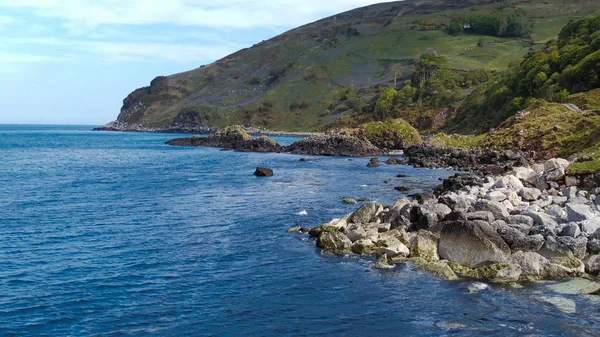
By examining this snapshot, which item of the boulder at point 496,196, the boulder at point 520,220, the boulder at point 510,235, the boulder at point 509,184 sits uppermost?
the boulder at point 509,184

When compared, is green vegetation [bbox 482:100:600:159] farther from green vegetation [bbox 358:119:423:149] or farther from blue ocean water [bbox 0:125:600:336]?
blue ocean water [bbox 0:125:600:336]

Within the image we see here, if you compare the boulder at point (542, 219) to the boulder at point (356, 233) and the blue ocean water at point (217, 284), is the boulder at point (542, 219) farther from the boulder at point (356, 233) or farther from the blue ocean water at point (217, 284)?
the boulder at point (356, 233)

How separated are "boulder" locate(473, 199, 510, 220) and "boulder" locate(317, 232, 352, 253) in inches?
335

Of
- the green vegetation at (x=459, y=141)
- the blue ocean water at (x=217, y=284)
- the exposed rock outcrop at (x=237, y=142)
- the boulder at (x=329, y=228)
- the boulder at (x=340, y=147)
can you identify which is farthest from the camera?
the exposed rock outcrop at (x=237, y=142)

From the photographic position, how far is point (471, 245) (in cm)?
2656

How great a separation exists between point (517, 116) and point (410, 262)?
69.4 m

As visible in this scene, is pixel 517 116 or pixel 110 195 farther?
pixel 517 116

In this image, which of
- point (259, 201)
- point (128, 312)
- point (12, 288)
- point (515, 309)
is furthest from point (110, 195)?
point (515, 309)

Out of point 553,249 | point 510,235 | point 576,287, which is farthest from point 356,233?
point 576,287

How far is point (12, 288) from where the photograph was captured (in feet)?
79.2

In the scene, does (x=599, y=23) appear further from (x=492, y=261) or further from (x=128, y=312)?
(x=128, y=312)

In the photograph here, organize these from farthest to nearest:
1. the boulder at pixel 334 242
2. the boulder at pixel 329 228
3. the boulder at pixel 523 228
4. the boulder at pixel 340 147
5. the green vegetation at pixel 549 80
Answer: the boulder at pixel 340 147
the green vegetation at pixel 549 80
the boulder at pixel 329 228
the boulder at pixel 334 242
the boulder at pixel 523 228

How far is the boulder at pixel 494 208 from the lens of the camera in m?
31.0

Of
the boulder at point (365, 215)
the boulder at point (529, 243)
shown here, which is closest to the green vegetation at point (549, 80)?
the boulder at point (365, 215)
